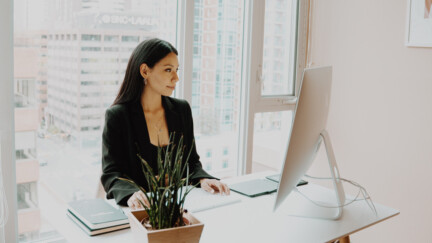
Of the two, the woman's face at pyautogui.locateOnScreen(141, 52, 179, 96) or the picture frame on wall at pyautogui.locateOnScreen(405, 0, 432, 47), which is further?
the picture frame on wall at pyautogui.locateOnScreen(405, 0, 432, 47)

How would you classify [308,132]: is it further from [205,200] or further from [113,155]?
[113,155]

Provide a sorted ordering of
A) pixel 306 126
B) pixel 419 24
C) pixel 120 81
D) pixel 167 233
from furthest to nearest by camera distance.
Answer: pixel 419 24 < pixel 120 81 < pixel 306 126 < pixel 167 233

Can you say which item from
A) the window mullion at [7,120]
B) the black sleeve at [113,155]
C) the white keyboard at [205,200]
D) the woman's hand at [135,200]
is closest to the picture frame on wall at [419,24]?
the white keyboard at [205,200]

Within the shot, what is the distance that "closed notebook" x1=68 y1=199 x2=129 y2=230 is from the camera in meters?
1.51

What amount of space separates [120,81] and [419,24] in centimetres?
180

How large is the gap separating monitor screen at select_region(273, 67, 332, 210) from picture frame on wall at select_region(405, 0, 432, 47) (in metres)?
1.32

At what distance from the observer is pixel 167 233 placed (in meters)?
1.25

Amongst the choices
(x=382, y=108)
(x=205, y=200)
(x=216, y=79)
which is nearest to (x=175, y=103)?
(x=205, y=200)

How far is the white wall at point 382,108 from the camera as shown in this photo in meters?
2.81

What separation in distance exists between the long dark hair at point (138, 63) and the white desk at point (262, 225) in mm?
663

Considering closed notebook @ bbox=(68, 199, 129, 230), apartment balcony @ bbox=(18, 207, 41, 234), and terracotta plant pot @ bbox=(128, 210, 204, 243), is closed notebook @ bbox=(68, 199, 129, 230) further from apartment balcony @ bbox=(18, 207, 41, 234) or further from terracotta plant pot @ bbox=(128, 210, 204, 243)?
apartment balcony @ bbox=(18, 207, 41, 234)

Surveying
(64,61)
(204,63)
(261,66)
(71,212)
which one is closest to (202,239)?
(71,212)

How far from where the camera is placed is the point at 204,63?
3.00 m

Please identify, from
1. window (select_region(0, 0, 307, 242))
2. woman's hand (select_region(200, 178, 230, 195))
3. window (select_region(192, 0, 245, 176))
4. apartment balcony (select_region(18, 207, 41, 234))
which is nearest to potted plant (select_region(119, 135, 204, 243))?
window (select_region(0, 0, 307, 242))
